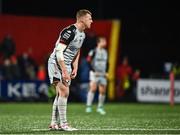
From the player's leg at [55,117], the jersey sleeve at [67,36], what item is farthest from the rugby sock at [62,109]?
the jersey sleeve at [67,36]

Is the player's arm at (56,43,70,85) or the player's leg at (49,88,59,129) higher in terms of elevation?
the player's arm at (56,43,70,85)

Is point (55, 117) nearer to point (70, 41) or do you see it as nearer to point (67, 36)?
point (70, 41)

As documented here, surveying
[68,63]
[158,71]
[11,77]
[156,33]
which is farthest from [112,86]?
[68,63]

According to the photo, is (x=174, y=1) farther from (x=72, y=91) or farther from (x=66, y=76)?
(x=66, y=76)

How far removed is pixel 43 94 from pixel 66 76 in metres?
16.1

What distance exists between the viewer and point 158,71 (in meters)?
38.1

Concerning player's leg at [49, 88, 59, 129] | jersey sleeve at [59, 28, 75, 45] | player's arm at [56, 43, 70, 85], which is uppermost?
jersey sleeve at [59, 28, 75, 45]

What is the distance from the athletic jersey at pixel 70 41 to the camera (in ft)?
44.8

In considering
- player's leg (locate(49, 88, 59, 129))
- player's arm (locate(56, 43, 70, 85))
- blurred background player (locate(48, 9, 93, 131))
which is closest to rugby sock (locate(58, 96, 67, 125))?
blurred background player (locate(48, 9, 93, 131))

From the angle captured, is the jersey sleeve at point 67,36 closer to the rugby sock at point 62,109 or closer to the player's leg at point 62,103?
the player's leg at point 62,103

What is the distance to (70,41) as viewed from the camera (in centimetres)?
1373

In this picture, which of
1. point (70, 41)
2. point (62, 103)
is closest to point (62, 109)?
point (62, 103)

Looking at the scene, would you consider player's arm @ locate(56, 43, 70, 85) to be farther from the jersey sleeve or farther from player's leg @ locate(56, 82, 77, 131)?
player's leg @ locate(56, 82, 77, 131)

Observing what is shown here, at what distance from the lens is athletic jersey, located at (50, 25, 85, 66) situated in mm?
13641
